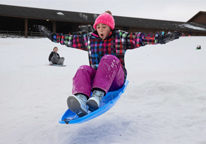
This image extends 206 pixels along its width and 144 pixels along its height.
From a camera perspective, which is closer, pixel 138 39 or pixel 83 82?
pixel 83 82

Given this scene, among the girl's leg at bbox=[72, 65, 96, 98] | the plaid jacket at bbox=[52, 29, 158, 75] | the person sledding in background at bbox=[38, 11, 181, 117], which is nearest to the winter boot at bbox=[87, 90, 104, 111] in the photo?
the person sledding in background at bbox=[38, 11, 181, 117]

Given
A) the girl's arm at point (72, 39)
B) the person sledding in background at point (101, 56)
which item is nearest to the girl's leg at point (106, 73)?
the person sledding in background at point (101, 56)

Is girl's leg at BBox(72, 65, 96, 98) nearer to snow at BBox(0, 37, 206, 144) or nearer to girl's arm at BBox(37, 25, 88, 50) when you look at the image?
snow at BBox(0, 37, 206, 144)

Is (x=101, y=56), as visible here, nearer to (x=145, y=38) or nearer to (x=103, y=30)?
(x=103, y=30)

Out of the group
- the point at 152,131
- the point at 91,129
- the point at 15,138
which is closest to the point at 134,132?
the point at 152,131

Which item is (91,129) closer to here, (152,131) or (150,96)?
(152,131)

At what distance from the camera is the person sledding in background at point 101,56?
2.17 m

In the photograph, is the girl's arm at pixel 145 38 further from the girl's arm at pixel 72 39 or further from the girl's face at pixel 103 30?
the girl's arm at pixel 72 39

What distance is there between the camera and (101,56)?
2.78 m

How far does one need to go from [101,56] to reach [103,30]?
1.21 feet

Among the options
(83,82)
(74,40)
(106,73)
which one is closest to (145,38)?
(106,73)

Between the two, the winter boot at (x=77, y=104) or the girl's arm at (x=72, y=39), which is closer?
the winter boot at (x=77, y=104)

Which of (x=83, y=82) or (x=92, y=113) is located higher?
(x=83, y=82)

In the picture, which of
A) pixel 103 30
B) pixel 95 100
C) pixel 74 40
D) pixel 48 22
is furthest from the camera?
pixel 48 22
